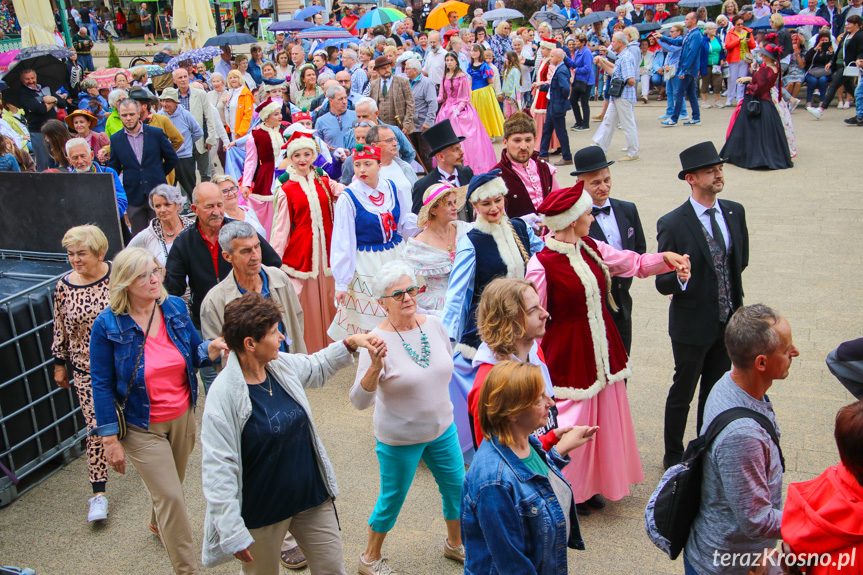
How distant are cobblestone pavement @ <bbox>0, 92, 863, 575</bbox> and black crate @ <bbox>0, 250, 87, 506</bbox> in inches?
7.2

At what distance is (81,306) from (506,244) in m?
2.72

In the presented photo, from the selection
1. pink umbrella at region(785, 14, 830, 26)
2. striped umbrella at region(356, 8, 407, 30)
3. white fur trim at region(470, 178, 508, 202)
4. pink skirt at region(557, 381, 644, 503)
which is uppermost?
striped umbrella at region(356, 8, 407, 30)

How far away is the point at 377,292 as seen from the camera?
385 cm

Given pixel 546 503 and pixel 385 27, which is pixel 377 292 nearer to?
pixel 546 503

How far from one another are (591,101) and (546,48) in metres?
6.03

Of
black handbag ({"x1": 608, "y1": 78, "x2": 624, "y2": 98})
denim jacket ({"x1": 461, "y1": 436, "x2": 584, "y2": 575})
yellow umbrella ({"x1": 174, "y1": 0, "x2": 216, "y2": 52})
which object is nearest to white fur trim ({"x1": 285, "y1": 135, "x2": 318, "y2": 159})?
denim jacket ({"x1": 461, "y1": 436, "x2": 584, "y2": 575})

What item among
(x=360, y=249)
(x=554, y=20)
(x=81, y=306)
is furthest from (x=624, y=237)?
(x=554, y=20)

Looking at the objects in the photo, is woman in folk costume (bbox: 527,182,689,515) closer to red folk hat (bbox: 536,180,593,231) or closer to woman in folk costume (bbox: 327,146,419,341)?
→ red folk hat (bbox: 536,180,593,231)

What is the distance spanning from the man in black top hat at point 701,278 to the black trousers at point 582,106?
1182cm

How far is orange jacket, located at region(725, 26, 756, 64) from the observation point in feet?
54.6

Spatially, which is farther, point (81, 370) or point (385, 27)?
point (385, 27)

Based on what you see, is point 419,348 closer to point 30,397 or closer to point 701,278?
point 701,278

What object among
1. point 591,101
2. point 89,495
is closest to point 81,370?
point 89,495

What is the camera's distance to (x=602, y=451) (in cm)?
445
